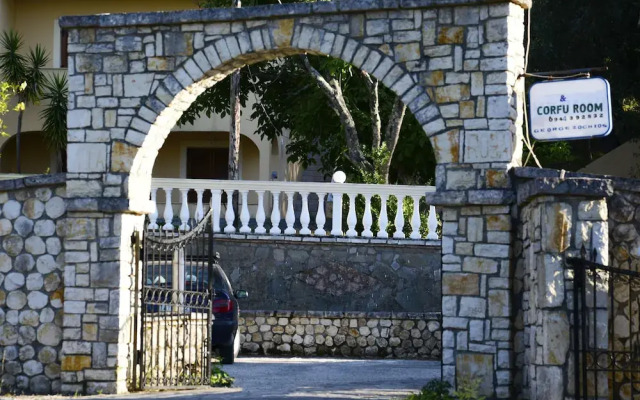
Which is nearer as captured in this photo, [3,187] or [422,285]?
[3,187]

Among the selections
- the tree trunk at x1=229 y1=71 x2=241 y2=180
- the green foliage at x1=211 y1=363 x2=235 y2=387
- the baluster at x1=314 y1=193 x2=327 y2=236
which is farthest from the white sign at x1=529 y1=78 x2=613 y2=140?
the tree trunk at x1=229 y1=71 x2=241 y2=180

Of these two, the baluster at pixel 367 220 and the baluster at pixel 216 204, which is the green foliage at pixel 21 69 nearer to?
the baluster at pixel 216 204

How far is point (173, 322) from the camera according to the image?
14305 millimetres

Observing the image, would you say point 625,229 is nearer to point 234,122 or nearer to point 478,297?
point 478,297

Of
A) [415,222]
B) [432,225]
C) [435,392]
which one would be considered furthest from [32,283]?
[432,225]

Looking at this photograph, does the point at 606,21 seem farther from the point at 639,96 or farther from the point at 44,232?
the point at 44,232

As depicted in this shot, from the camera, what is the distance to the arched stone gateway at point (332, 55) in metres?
12.5

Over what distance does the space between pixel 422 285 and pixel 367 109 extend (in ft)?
21.3

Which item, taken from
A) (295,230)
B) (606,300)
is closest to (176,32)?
(606,300)

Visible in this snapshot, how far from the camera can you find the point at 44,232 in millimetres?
13688

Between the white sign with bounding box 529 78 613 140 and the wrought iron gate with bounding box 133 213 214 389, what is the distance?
4074 millimetres

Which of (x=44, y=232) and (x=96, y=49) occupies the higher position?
(x=96, y=49)

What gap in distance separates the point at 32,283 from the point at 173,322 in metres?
1.66

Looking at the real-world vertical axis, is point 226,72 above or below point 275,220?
above
